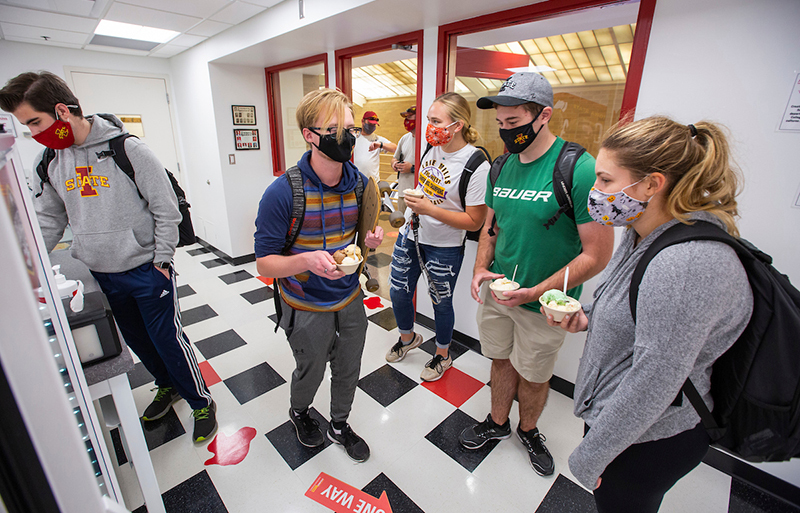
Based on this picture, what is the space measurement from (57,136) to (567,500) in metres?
2.66

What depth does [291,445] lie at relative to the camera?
1.83m

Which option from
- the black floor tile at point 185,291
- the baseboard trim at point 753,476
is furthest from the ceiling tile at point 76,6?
the baseboard trim at point 753,476

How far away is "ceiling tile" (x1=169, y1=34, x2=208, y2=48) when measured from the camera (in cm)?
358

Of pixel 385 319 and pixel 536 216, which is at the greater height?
pixel 536 216

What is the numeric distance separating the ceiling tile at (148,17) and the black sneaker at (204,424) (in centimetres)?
303

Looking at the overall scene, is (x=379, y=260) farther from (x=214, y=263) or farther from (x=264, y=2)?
(x=264, y=2)

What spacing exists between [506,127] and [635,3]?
0.94 metres

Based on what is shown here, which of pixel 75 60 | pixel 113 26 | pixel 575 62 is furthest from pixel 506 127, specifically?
pixel 75 60

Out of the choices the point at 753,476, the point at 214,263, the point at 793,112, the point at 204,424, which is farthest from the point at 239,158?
the point at 753,476

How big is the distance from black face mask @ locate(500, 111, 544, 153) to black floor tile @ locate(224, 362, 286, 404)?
6.38 ft

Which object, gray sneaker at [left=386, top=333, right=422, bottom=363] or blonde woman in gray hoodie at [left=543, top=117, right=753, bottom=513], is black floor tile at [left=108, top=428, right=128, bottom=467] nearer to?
gray sneaker at [left=386, top=333, right=422, bottom=363]

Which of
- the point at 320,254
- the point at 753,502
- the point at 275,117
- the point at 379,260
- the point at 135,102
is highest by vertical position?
the point at 135,102

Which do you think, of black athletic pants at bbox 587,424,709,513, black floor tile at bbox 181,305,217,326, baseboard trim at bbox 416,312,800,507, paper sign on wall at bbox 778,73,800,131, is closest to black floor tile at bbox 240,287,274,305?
black floor tile at bbox 181,305,217,326

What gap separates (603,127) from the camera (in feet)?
6.13
